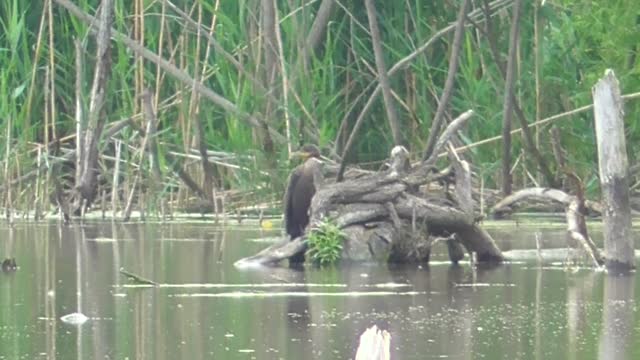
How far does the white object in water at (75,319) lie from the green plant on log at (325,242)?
3.68 m

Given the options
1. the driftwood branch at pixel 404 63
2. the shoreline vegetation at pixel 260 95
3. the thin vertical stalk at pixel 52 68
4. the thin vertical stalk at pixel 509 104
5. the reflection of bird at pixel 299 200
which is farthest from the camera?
the thin vertical stalk at pixel 52 68

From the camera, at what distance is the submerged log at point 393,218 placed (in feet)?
46.9

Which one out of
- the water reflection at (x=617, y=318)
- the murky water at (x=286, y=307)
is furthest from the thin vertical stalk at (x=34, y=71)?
the water reflection at (x=617, y=318)

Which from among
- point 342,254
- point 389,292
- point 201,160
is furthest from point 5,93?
point 389,292

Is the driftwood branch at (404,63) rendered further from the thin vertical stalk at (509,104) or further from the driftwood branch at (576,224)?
the driftwood branch at (576,224)

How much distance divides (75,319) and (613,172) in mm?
4521

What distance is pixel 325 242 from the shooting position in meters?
14.2

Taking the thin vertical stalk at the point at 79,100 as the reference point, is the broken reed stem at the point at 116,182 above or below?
below

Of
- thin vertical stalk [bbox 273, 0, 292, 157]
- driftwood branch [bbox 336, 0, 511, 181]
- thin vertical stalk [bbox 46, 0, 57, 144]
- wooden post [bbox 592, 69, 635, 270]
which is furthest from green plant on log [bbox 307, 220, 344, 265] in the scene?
thin vertical stalk [bbox 46, 0, 57, 144]

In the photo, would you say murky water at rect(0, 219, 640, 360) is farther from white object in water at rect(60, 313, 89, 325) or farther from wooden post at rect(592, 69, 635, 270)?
wooden post at rect(592, 69, 635, 270)

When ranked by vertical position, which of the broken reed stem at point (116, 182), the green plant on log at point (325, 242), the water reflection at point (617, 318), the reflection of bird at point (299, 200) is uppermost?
the broken reed stem at point (116, 182)

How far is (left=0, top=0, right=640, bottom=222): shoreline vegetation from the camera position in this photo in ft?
61.7

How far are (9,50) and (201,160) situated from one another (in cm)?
233

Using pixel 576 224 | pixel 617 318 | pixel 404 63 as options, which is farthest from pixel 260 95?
pixel 617 318
